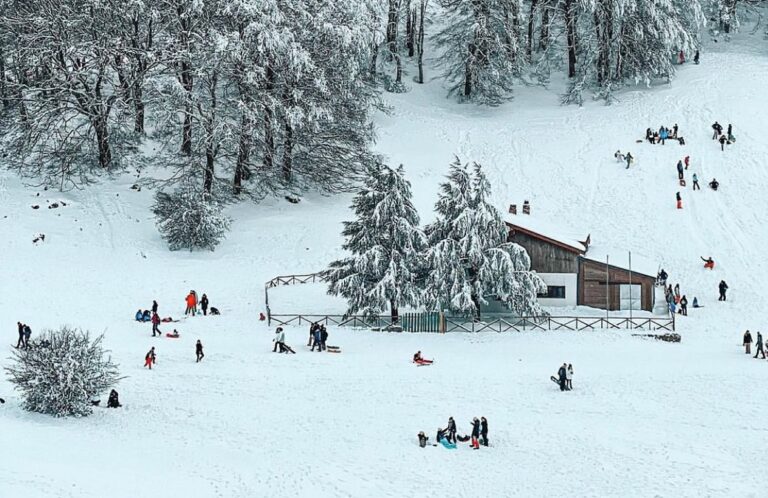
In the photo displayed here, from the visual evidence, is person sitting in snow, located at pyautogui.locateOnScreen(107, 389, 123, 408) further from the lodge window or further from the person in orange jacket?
the lodge window

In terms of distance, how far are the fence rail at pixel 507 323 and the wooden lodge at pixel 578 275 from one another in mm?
2102

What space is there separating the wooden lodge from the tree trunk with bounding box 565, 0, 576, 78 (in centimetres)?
3393

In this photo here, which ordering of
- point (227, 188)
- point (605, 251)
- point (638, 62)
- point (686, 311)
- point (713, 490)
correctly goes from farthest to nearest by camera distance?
1. point (638, 62)
2. point (227, 188)
3. point (605, 251)
4. point (686, 311)
5. point (713, 490)

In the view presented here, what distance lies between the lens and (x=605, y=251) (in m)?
49.0

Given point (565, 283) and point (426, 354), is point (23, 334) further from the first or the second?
point (565, 283)

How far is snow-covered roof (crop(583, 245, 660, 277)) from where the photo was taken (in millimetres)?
44669

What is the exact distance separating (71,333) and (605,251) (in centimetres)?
3037

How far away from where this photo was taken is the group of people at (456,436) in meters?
27.2

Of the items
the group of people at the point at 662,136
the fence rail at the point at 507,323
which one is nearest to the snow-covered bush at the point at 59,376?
the fence rail at the point at 507,323

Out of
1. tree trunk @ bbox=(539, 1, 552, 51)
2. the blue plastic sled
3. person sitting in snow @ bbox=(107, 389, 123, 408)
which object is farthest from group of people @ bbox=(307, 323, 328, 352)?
tree trunk @ bbox=(539, 1, 552, 51)

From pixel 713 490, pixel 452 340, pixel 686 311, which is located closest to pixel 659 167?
pixel 686 311

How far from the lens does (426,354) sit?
3709cm

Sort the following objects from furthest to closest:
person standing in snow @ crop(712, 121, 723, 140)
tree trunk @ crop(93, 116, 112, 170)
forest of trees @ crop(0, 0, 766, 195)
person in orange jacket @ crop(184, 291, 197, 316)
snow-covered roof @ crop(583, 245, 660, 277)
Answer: person standing in snow @ crop(712, 121, 723, 140) → tree trunk @ crop(93, 116, 112, 170) → forest of trees @ crop(0, 0, 766, 195) → snow-covered roof @ crop(583, 245, 660, 277) → person in orange jacket @ crop(184, 291, 197, 316)

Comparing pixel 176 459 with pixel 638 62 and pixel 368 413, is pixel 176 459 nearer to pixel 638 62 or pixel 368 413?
pixel 368 413
